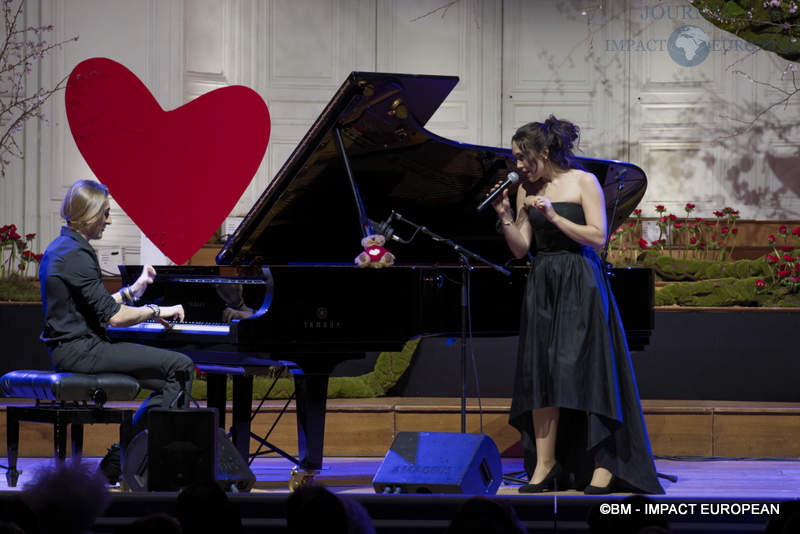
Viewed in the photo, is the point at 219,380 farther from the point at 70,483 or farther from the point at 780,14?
the point at 780,14

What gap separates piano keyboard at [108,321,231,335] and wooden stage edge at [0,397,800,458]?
4.23 ft

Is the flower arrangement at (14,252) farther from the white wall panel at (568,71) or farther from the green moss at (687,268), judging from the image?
the green moss at (687,268)

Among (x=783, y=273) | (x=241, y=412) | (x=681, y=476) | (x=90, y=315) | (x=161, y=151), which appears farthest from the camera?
(x=161, y=151)

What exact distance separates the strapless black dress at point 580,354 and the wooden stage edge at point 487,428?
1352 millimetres

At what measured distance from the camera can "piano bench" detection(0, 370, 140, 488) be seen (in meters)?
3.92

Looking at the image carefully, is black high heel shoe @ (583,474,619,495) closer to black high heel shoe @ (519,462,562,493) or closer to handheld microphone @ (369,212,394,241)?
black high heel shoe @ (519,462,562,493)

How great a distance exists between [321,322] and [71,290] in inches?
41.2

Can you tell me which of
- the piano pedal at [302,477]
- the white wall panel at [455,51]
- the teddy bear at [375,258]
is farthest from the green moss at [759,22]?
the piano pedal at [302,477]

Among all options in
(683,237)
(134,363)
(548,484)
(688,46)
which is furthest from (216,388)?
(688,46)

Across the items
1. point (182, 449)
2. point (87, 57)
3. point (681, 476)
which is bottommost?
point (681, 476)

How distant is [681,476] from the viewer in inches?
182

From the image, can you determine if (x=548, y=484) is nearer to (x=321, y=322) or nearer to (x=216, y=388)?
(x=321, y=322)

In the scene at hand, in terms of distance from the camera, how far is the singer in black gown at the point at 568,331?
3787mm

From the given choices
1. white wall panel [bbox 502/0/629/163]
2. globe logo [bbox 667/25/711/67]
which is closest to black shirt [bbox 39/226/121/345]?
white wall panel [bbox 502/0/629/163]
